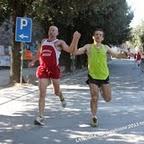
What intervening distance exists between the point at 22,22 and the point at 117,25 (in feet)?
77.7

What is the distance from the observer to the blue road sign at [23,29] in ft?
74.1

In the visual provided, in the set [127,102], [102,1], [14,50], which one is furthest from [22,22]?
[127,102]

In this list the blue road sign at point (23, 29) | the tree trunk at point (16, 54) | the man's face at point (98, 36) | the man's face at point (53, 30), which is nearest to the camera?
the man's face at point (98, 36)

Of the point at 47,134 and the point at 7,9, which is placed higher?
the point at 7,9

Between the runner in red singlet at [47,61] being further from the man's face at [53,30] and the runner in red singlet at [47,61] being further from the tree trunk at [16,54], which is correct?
the tree trunk at [16,54]

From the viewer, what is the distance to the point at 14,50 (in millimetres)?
24172

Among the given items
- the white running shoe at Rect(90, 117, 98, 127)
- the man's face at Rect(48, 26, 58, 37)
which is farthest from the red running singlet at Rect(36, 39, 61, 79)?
the white running shoe at Rect(90, 117, 98, 127)

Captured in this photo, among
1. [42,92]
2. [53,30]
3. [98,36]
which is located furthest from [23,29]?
[98,36]

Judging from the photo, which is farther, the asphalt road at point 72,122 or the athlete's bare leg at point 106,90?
the athlete's bare leg at point 106,90

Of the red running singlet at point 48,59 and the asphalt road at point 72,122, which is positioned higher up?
the red running singlet at point 48,59

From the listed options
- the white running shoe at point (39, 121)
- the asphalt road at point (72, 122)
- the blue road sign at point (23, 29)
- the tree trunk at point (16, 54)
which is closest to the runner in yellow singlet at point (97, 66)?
the asphalt road at point (72, 122)

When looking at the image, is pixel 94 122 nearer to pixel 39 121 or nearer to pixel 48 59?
pixel 39 121

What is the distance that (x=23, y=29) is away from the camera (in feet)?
74.9

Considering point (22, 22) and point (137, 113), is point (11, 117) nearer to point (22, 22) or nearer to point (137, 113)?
point (137, 113)
